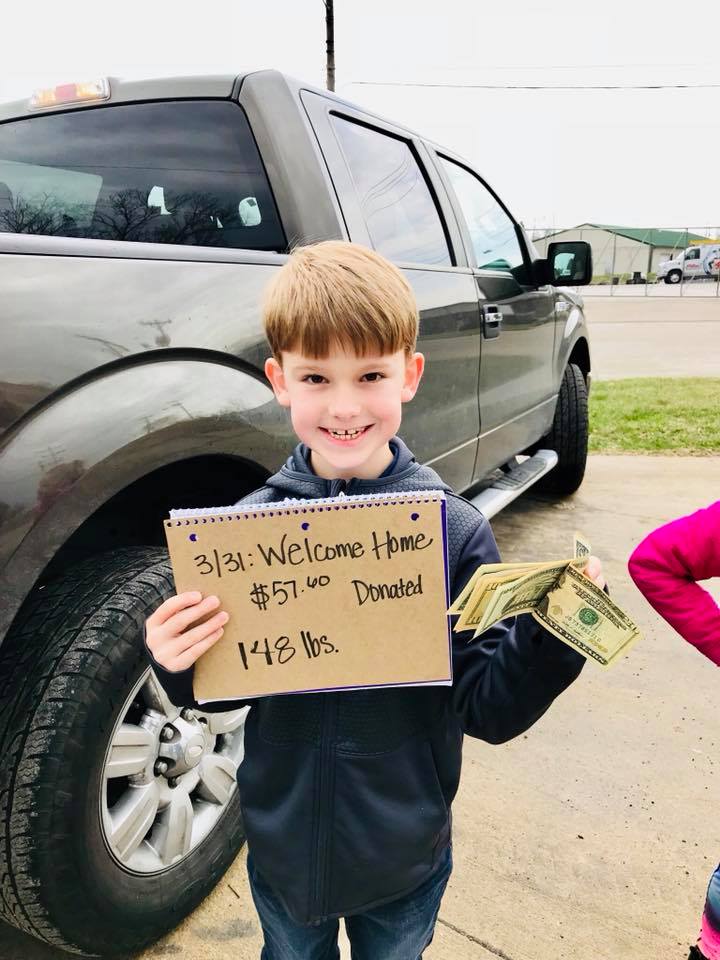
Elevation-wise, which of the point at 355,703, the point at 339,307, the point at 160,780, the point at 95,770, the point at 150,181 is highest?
the point at 150,181

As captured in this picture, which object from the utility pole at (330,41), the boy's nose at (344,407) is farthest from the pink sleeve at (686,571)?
the utility pole at (330,41)

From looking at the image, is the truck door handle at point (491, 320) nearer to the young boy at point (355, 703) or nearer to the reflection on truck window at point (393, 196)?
the reflection on truck window at point (393, 196)

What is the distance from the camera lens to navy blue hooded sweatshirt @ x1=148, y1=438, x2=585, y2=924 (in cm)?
113

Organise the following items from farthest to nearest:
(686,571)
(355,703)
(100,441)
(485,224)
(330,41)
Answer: (330,41)
(485,224)
(100,441)
(686,571)
(355,703)

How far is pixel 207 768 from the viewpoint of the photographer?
5.85 feet

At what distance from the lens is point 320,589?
41.4 inches

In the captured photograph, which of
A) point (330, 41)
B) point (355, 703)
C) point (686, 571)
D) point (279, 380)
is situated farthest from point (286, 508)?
point (330, 41)

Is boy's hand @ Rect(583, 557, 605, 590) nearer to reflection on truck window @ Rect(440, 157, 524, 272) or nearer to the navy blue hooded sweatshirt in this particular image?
the navy blue hooded sweatshirt

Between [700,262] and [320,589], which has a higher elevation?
[320,589]

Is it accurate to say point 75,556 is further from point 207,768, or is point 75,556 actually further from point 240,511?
point 240,511

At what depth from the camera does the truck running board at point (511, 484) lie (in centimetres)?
317

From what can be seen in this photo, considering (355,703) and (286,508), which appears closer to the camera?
(286,508)

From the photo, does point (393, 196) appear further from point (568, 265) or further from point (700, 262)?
point (700, 262)

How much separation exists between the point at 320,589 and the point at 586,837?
4.81ft
